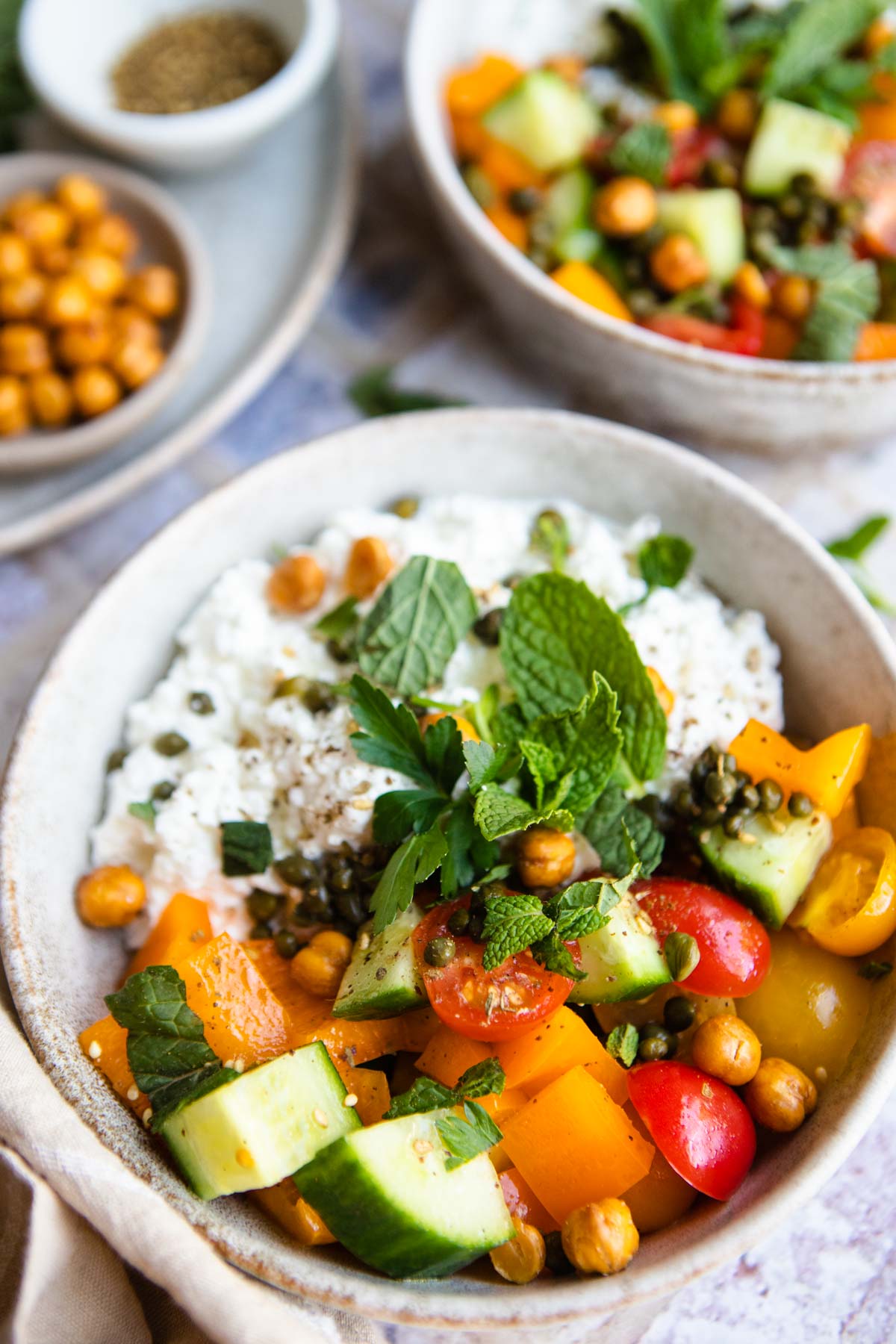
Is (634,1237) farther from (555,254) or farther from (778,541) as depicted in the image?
(555,254)

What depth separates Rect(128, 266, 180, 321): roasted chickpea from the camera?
2645 mm

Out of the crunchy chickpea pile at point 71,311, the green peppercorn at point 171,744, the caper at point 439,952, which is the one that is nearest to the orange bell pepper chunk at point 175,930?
the green peppercorn at point 171,744

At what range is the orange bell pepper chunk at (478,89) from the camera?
278 cm

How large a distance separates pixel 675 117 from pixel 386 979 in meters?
2.15

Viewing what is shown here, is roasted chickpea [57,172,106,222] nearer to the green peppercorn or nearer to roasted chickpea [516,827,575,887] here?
the green peppercorn

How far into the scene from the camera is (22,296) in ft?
8.63

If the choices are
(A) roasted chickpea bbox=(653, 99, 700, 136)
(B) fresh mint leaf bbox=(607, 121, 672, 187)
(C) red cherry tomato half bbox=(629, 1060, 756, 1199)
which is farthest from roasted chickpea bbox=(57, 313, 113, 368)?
(C) red cherry tomato half bbox=(629, 1060, 756, 1199)

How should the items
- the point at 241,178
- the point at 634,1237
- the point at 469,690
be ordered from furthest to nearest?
1. the point at 241,178
2. the point at 469,690
3. the point at 634,1237

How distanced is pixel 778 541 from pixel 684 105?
1270 millimetres

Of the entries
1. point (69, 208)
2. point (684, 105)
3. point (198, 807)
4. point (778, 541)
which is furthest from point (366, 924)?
point (684, 105)

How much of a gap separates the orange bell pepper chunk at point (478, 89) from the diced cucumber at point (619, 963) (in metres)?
2.07

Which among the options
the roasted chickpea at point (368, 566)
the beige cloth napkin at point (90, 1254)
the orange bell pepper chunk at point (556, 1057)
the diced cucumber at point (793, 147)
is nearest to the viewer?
the beige cloth napkin at point (90, 1254)

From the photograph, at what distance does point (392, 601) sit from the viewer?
6.84ft

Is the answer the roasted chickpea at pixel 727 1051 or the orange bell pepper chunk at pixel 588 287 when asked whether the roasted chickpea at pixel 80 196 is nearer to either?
the orange bell pepper chunk at pixel 588 287
